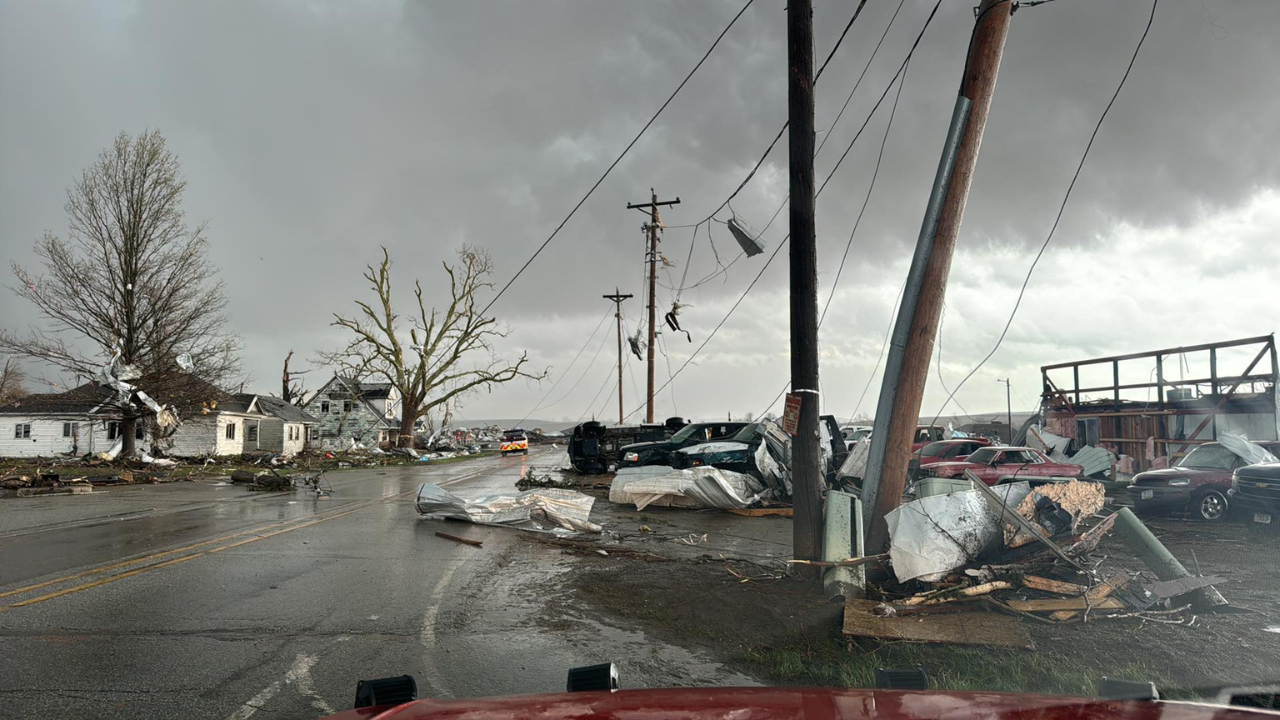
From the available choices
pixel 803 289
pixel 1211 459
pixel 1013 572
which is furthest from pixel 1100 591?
pixel 1211 459

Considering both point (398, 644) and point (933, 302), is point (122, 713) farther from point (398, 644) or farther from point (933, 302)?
point (933, 302)

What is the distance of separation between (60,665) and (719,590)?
5582 mm

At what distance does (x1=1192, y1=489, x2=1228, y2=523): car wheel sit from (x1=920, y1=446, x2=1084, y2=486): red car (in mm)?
4440

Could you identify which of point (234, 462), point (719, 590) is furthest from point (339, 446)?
point (719, 590)

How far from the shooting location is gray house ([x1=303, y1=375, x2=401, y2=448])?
240 ft

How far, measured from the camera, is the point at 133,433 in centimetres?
3525

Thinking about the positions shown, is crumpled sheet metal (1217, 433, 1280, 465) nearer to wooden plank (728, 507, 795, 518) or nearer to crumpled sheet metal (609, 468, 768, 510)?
wooden plank (728, 507, 795, 518)

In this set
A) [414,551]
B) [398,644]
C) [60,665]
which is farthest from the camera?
[414,551]

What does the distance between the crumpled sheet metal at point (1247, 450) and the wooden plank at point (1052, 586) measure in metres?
11.4

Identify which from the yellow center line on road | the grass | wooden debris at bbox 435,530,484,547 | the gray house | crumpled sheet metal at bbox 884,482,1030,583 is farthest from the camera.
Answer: the gray house

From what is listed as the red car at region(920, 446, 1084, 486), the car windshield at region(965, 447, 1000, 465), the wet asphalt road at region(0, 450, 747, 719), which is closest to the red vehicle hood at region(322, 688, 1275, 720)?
the wet asphalt road at region(0, 450, 747, 719)

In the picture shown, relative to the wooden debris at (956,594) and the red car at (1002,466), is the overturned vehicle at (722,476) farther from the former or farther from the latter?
the wooden debris at (956,594)

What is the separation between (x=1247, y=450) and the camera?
14859mm

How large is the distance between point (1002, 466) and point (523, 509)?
12.5 meters
